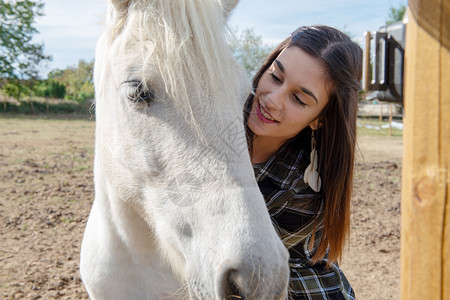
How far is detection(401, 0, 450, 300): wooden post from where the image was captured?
0.77 m

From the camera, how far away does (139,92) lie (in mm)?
1305

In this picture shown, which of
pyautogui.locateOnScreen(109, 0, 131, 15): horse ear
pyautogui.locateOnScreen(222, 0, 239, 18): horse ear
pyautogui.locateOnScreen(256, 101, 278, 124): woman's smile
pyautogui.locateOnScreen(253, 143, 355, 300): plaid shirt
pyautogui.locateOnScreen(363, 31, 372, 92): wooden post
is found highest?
pyautogui.locateOnScreen(222, 0, 239, 18): horse ear

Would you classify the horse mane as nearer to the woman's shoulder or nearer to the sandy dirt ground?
the woman's shoulder

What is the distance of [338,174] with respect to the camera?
1.96 metres

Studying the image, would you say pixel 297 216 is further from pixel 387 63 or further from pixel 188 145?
pixel 387 63

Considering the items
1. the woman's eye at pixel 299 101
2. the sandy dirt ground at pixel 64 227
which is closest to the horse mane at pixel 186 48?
the woman's eye at pixel 299 101

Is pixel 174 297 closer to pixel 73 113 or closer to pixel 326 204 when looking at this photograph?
pixel 326 204

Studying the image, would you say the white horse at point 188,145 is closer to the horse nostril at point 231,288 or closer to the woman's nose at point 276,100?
the horse nostril at point 231,288

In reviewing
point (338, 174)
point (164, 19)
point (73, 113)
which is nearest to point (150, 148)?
point (164, 19)

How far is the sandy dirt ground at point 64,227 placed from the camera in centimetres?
356

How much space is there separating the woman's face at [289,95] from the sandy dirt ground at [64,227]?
515 mm

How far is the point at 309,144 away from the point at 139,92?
4.09ft

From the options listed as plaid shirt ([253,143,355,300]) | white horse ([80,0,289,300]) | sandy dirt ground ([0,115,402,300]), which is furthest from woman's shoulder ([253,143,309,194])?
white horse ([80,0,289,300])

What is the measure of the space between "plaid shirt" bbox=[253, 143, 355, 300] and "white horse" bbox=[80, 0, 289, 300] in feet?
2.44
